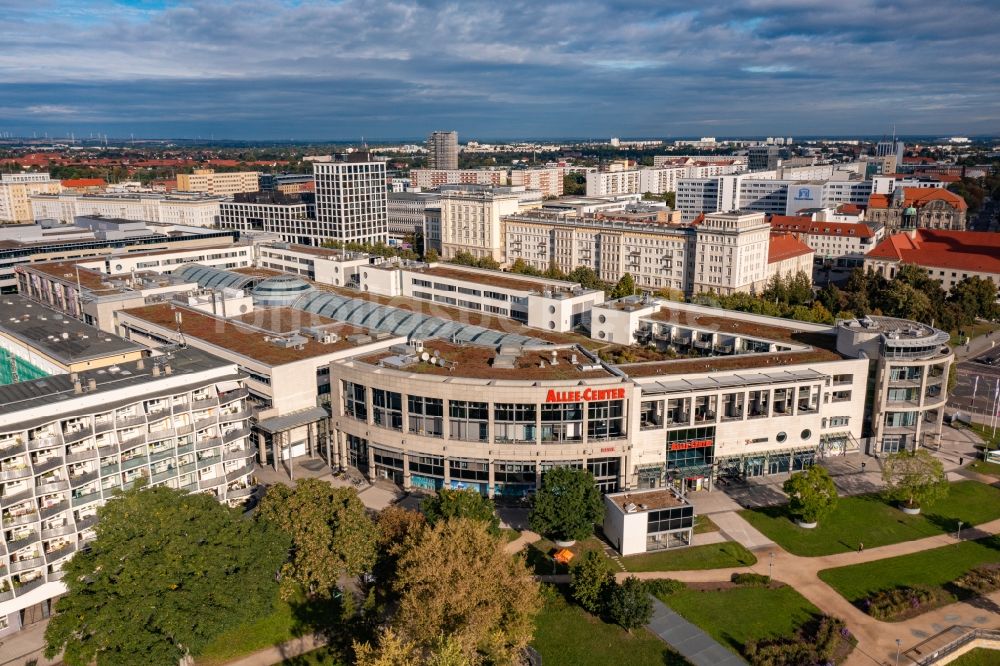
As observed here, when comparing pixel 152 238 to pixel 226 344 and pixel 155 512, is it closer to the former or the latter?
pixel 226 344

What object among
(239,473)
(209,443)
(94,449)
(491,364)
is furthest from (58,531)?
(491,364)

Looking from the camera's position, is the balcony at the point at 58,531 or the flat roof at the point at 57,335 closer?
the balcony at the point at 58,531

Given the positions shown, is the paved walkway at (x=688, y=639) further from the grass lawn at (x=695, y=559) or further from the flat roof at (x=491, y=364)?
the flat roof at (x=491, y=364)

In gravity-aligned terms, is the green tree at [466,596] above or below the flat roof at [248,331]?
below

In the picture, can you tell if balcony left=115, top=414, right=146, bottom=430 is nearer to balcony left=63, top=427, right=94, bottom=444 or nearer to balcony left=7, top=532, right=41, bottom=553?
balcony left=63, top=427, right=94, bottom=444

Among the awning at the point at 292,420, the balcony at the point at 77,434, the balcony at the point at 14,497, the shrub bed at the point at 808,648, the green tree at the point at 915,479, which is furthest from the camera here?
the awning at the point at 292,420

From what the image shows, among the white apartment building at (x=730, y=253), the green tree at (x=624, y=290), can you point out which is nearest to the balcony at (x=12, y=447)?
the green tree at (x=624, y=290)


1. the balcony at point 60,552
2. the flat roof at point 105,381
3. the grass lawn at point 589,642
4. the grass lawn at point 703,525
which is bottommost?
the grass lawn at point 589,642
